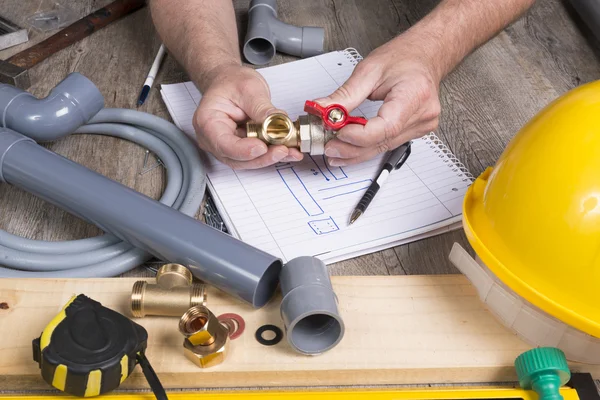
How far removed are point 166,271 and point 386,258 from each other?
316 millimetres

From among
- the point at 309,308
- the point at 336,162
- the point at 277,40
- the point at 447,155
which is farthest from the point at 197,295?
the point at 277,40

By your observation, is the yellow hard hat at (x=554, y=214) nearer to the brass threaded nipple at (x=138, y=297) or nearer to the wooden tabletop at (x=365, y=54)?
the wooden tabletop at (x=365, y=54)

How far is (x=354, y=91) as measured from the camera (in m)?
1.00

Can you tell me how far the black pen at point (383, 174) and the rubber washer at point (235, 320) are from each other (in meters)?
0.25

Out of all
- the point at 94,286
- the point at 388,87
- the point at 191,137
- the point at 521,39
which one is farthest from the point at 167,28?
the point at 521,39

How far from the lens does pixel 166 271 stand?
31.3 inches

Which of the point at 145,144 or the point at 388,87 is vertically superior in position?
the point at 388,87

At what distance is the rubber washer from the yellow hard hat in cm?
29

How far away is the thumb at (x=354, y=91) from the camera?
3.22ft

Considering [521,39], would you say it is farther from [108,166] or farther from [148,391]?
[148,391]

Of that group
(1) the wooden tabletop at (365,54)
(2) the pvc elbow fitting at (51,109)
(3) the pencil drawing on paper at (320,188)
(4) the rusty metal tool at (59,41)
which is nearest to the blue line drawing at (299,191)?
(3) the pencil drawing on paper at (320,188)

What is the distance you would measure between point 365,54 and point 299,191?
19.4 inches

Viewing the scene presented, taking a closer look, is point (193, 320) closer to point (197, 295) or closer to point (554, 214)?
point (197, 295)

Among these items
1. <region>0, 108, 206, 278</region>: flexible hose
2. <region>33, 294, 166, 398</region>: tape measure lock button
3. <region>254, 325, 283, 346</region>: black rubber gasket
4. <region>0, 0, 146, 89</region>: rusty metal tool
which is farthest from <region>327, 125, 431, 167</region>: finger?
<region>0, 0, 146, 89</region>: rusty metal tool
